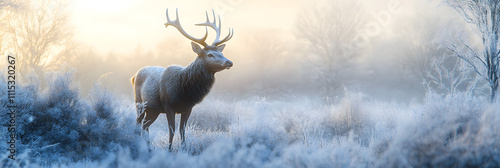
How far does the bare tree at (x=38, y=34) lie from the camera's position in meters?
14.0

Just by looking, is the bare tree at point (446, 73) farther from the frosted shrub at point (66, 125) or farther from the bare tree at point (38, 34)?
the bare tree at point (38, 34)

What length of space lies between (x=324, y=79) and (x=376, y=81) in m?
12.8

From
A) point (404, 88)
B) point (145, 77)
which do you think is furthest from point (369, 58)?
point (145, 77)

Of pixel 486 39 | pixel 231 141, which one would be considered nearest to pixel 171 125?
pixel 231 141

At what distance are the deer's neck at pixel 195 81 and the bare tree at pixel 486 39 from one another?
16.3 ft

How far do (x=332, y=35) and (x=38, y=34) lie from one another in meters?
14.8

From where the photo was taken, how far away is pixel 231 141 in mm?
3980

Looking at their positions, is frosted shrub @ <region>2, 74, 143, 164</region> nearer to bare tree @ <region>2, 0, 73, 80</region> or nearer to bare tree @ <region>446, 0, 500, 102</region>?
bare tree @ <region>446, 0, 500, 102</region>

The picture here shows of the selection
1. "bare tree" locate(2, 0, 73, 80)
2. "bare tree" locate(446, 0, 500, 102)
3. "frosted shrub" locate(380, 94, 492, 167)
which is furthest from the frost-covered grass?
"bare tree" locate(2, 0, 73, 80)

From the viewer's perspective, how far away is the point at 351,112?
291 inches

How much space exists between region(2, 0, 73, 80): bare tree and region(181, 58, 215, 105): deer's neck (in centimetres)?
1198

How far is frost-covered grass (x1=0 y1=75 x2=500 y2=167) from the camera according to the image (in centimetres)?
263

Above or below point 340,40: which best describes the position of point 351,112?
below

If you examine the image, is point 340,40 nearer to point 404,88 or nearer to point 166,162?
point 404,88
